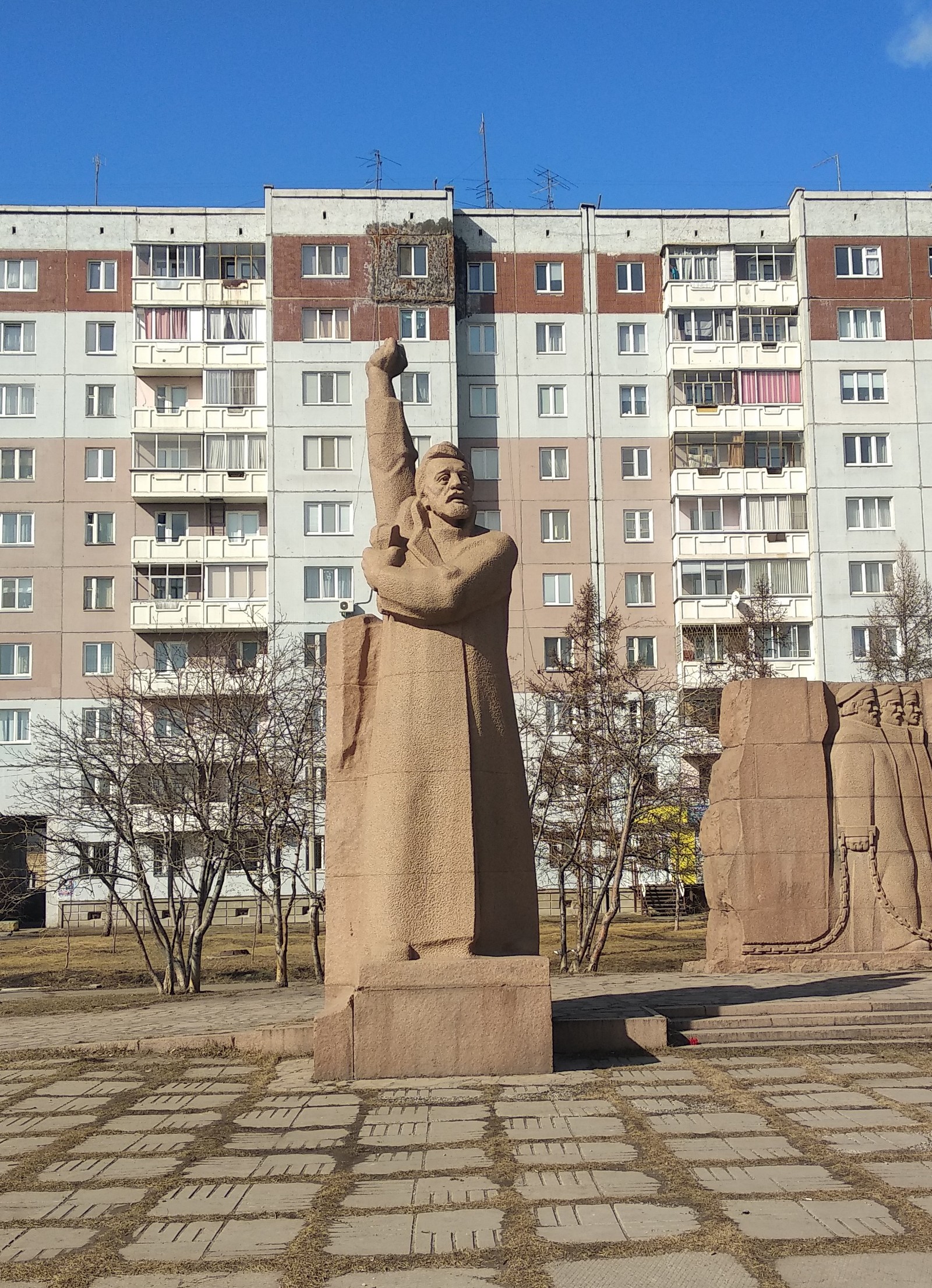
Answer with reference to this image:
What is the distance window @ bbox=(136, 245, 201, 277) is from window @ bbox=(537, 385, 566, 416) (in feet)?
35.0

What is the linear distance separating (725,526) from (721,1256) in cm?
3595

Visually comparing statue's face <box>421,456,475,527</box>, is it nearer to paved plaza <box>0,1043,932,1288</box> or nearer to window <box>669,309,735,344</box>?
paved plaza <box>0,1043,932,1288</box>

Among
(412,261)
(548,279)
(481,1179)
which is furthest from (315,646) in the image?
(481,1179)

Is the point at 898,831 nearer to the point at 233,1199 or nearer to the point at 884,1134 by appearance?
the point at 884,1134

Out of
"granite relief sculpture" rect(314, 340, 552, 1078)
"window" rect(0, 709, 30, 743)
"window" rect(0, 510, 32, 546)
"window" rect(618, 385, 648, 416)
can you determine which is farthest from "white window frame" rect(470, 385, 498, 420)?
"granite relief sculpture" rect(314, 340, 552, 1078)

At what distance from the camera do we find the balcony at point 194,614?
128ft

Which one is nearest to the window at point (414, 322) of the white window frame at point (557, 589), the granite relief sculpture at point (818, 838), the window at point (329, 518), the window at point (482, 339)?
the window at point (482, 339)

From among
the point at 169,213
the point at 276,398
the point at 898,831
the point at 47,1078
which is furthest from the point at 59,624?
the point at 47,1078

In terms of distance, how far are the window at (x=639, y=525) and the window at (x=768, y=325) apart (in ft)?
18.9

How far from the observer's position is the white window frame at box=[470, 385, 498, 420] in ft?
132

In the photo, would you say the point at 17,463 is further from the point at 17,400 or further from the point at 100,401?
the point at 100,401

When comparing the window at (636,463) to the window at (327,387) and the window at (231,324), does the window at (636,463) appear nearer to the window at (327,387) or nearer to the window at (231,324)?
the window at (327,387)

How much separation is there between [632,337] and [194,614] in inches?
592

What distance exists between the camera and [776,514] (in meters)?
39.6
